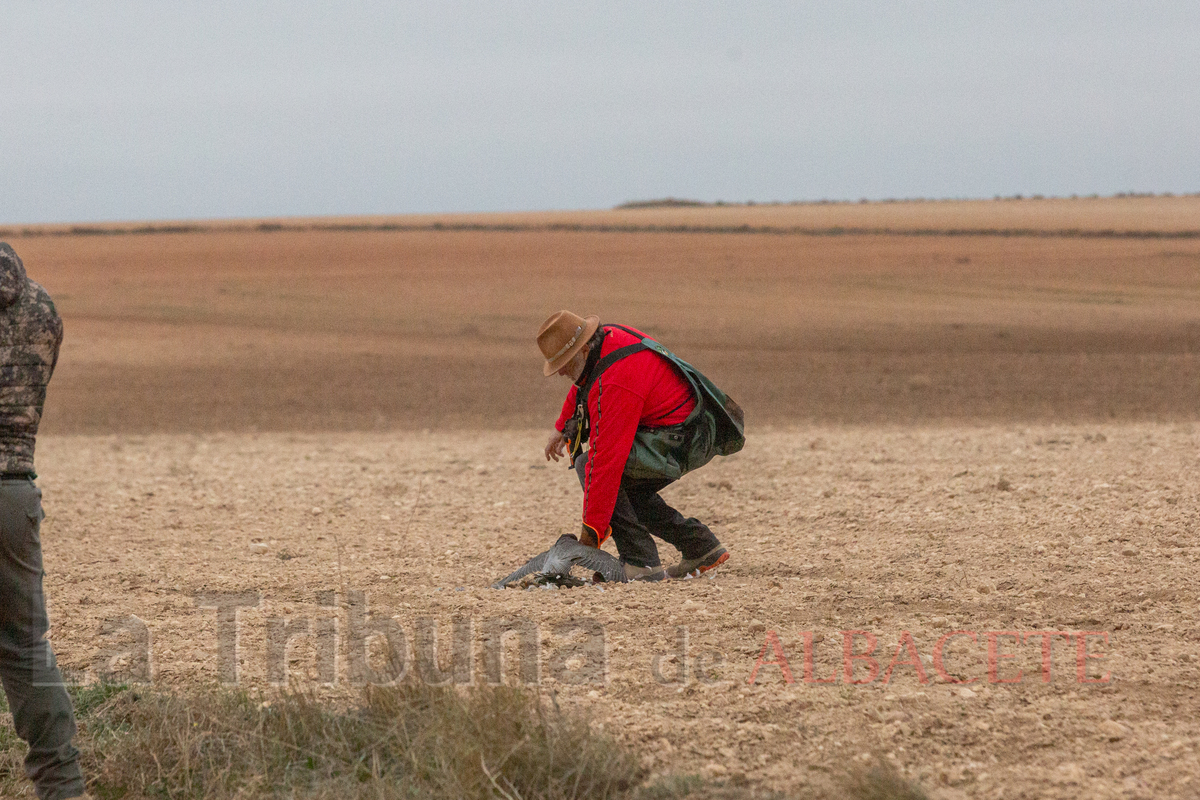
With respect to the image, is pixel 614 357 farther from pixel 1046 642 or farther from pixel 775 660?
pixel 1046 642

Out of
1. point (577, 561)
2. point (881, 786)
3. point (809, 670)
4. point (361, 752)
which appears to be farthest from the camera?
point (577, 561)

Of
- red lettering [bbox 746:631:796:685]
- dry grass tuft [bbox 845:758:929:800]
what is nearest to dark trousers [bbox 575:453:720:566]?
red lettering [bbox 746:631:796:685]

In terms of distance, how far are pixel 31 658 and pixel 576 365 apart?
2.60m

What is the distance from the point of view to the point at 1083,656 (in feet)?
14.8

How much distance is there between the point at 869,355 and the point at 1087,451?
38.0 feet

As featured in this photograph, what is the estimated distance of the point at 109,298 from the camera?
106 ft

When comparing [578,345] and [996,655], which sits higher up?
[578,345]

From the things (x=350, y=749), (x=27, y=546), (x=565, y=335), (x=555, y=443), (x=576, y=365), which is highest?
(x=565, y=335)

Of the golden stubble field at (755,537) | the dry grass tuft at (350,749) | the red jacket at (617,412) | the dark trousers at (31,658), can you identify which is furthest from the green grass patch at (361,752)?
the red jacket at (617,412)

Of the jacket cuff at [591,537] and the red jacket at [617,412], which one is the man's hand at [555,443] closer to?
the red jacket at [617,412]

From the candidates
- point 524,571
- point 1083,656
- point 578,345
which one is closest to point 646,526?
point 524,571

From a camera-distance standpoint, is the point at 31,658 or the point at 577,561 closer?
the point at 31,658

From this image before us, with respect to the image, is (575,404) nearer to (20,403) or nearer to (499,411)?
(20,403)

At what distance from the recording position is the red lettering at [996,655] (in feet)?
14.1
